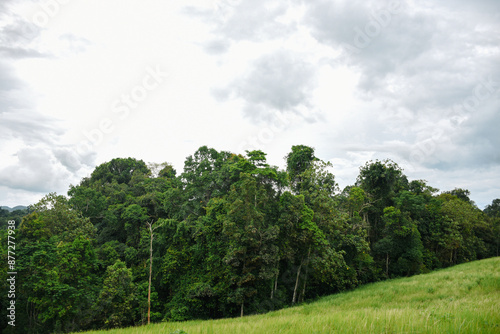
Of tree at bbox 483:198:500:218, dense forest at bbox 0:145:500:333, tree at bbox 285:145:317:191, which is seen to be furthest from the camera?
tree at bbox 483:198:500:218

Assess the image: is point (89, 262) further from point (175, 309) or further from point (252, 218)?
point (252, 218)

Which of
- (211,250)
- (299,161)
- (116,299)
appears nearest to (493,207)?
(299,161)

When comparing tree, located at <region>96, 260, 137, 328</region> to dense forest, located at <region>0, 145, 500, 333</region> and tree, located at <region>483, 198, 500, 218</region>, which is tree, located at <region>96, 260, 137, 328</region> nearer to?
dense forest, located at <region>0, 145, 500, 333</region>

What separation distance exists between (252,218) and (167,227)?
11.1m

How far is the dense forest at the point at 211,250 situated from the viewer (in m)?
20.9

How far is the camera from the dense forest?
20906 mm

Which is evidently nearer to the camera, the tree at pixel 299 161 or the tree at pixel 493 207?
the tree at pixel 299 161

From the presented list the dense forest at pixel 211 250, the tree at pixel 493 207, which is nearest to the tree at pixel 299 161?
the dense forest at pixel 211 250

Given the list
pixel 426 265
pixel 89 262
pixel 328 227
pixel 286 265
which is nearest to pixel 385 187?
pixel 426 265

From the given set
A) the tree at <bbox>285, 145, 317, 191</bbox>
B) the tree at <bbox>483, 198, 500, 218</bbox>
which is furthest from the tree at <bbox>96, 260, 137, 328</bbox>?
the tree at <bbox>483, 198, 500, 218</bbox>

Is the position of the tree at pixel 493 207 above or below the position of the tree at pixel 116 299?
above

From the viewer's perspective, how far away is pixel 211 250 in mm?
23594

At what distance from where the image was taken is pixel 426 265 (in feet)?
122

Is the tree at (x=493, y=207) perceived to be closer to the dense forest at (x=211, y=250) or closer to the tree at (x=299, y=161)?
the dense forest at (x=211, y=250)
